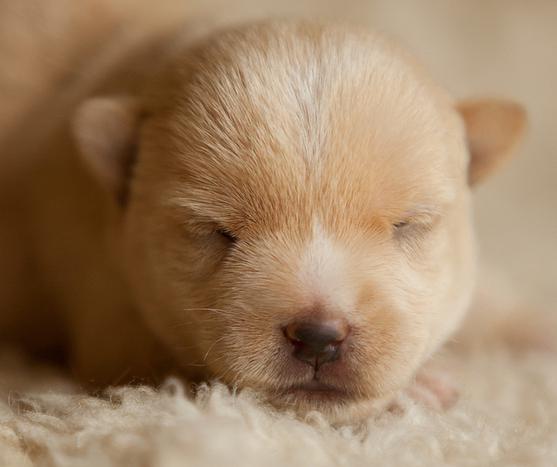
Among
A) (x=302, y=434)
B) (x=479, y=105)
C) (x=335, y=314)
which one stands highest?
(x=479, y=105)

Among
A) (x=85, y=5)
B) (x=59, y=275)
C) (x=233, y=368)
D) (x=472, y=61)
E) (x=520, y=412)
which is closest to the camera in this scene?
(x=233, y=368)

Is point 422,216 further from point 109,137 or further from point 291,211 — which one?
point 109,137

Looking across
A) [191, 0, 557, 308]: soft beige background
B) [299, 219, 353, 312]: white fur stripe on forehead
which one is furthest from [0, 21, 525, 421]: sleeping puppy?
[191, 0, 557, 308]: soft beige background

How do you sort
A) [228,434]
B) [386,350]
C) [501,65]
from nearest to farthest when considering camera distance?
[228,434] < [386,350] < [501,65]

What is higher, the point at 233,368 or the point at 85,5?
the point at 85,5

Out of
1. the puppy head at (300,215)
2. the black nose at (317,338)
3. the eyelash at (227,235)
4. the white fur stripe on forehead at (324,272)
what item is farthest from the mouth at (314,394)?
the eyelash at (227,235)

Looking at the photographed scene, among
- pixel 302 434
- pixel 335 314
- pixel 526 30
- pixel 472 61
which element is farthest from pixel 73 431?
pixel 526 30

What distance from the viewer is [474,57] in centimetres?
441

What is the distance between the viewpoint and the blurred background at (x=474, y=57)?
3.18 metres

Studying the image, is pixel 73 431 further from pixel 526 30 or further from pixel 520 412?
pixel 526 30

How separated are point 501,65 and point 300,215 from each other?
9.15ft

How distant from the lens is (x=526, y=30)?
4.50 meters

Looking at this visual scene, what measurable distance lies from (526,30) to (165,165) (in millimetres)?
2948

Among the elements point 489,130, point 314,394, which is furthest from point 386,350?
point 489,130
